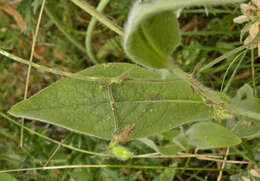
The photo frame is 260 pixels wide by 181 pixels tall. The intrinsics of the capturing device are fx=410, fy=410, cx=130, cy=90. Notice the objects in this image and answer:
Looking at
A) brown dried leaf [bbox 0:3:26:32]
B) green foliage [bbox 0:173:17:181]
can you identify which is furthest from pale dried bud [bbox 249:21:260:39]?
brown dried leaf [bbox 0:3:26:32]

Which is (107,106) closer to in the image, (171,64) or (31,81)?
(171,64)

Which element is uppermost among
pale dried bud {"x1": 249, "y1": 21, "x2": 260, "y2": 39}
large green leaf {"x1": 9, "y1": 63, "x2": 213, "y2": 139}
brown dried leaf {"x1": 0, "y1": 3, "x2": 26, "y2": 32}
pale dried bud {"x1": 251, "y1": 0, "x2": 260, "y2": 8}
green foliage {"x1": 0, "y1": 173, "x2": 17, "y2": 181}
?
brown dried leaf {"x1": 0, "y1": 3, "x2": 26, "y2": 32}

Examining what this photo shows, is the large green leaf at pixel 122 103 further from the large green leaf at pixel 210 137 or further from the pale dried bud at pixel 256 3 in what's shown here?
the pale dried bud at pixel 256 3

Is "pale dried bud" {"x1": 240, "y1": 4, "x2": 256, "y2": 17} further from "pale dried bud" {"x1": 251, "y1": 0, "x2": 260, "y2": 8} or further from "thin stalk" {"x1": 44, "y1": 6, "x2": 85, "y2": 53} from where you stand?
"thin stalk" {"x1": 44, "y1": 6, "x2": 85, "y2": 53}

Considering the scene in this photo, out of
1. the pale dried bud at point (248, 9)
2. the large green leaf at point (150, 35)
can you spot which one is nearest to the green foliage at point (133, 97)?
the large green leaf at point (150, 35)

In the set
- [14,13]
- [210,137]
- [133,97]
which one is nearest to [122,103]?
[133,97]

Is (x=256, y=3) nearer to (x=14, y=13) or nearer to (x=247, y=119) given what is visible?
(x=247, y=119)
